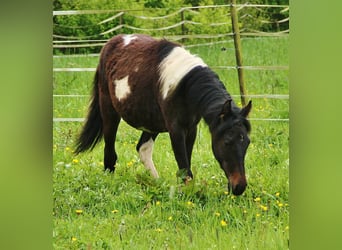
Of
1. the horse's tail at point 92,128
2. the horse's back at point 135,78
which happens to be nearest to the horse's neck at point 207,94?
the horse's back at point 135,78

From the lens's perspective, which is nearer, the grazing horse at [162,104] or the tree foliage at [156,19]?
the grazing horse at [162,104]

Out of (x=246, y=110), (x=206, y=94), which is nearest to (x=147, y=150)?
(x=206, y=94)

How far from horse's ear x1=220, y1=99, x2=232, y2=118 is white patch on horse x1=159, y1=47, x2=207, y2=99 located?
0.29 metres

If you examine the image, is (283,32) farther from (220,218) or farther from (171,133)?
(220,218)

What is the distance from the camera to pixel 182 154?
3.47m

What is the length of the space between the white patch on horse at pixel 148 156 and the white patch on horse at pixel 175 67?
309mm

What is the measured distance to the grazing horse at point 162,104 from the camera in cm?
331

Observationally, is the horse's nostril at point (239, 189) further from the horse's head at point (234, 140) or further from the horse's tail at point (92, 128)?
the horse's tail at point (92, 128)

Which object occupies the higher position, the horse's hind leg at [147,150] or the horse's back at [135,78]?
the horse's back at [135,78]

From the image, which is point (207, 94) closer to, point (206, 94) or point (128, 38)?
point (206, 94)
